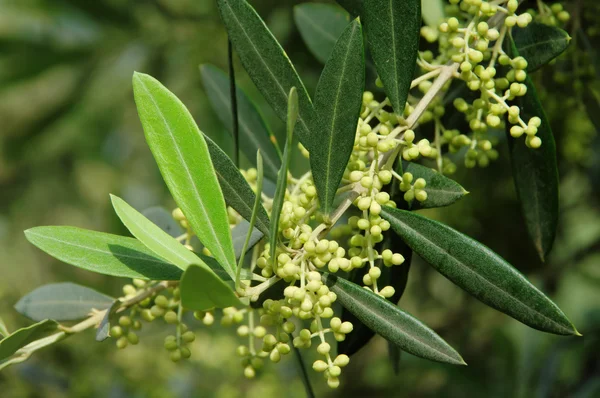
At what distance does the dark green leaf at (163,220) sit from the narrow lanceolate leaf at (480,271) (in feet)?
1.50

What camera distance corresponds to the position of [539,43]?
3.46ft

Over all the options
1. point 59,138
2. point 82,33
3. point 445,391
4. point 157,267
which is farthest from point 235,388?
point 157,267

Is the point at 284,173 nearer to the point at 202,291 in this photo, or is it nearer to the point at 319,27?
the point at 202,291

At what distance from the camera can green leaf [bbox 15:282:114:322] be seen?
1156mm

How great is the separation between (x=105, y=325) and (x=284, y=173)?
14.9 inches

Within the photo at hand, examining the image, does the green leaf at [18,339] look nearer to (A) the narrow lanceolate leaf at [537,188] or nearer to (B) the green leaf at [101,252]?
(B) the green leaf at [101,252]

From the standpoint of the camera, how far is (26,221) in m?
3.30

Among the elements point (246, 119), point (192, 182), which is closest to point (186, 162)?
Result: point (192, 182)

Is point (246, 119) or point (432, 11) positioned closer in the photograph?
point (432, 11)

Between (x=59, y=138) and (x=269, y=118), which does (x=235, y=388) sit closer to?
(x=269, y=118)

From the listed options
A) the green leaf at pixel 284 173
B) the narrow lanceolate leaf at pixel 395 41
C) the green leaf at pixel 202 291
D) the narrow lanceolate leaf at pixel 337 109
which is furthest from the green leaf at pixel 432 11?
the green leaf at pixel 202 291

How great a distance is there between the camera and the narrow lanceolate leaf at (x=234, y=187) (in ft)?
3.04

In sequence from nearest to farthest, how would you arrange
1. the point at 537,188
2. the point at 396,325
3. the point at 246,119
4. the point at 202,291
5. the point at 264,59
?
the point at 202,291
the point at 396,325
the point at 264,59
the point at 537,188
the point at 246,119

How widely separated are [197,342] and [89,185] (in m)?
1.19
